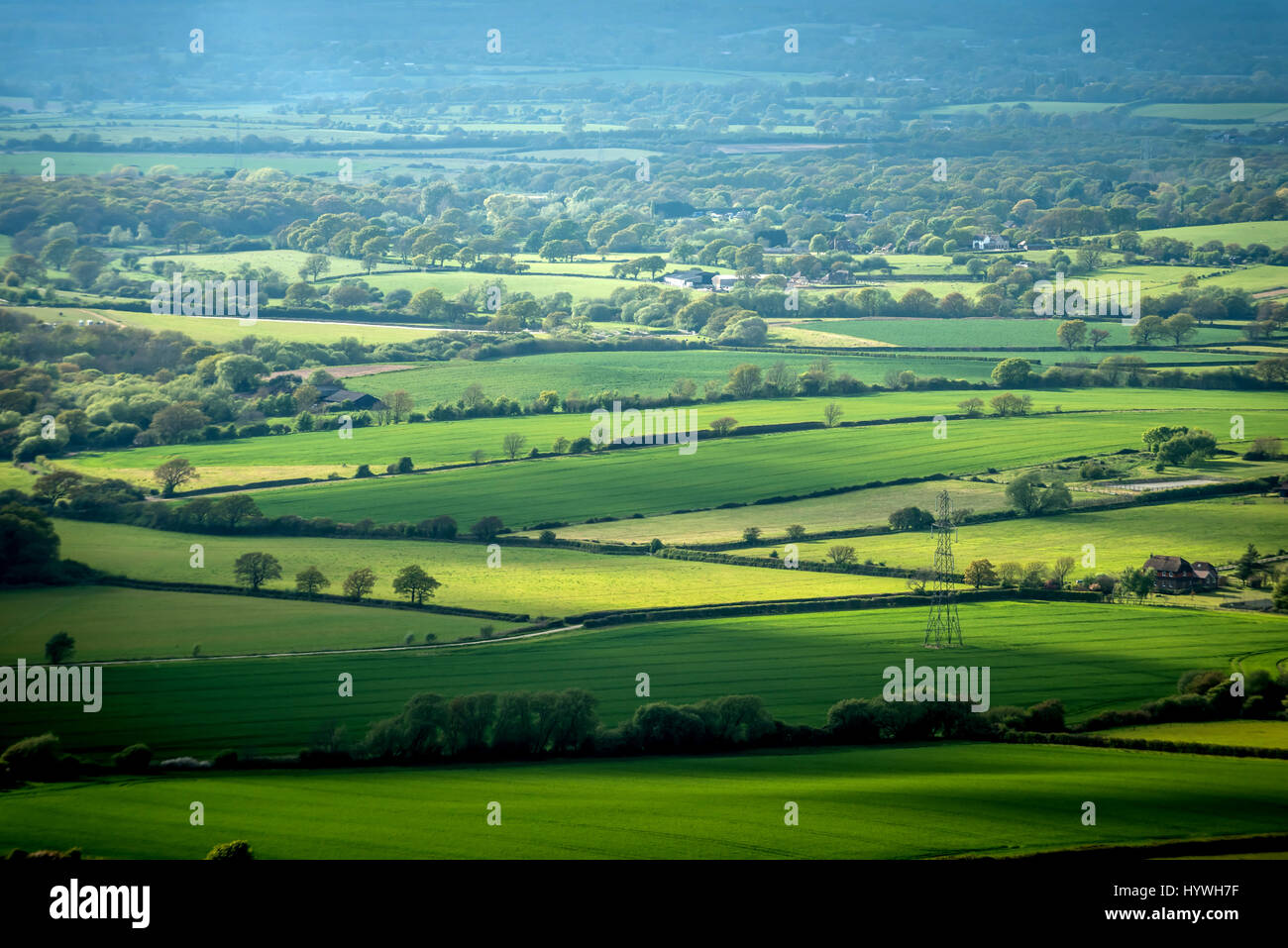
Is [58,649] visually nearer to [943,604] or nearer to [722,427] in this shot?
[943,604]

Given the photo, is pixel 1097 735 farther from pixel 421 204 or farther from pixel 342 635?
pixel 421 204

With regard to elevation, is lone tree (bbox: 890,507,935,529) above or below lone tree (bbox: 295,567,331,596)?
above

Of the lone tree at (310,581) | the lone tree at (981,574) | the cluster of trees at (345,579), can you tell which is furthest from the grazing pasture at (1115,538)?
the lone tree at (310,581)

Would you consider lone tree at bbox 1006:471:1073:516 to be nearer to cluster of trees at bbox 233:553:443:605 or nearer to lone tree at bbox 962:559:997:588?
lone tree at bbox 962:559:997:588

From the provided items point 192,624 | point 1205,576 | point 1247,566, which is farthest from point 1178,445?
point 192,624

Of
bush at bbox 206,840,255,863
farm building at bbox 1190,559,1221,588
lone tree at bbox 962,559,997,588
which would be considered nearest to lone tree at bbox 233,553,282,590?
bush at bbox 206,840,255,863

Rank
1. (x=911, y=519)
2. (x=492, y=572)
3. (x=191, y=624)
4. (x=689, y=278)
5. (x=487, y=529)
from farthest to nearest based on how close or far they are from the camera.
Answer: (x=689, y=278), (x=911, y=519), (x=487, y=529), (x=492, y=572), (x=191, y=624)
